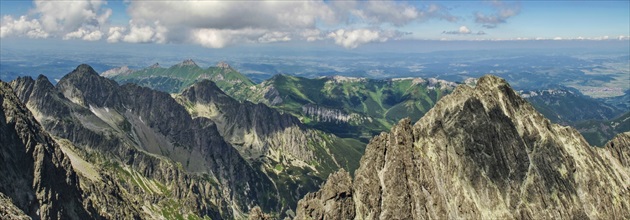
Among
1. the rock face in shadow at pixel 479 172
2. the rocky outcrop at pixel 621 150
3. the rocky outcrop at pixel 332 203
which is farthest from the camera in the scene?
the rocky outcrop at pixel 621 150

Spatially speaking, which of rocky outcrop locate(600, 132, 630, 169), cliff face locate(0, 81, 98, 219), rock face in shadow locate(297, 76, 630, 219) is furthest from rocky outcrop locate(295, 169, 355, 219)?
cliff face locate(0, 81, 98, 219)

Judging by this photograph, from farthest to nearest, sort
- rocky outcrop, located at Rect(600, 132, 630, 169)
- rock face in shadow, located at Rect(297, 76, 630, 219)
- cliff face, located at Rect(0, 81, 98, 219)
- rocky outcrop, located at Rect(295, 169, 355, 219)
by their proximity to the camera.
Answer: cliff face, located at Rect(0, 81, 98, 219)
rocky outcrop, located at Rect(600, 132, 630, 169)
rocky outcrop, located at Rect(295, 169, 355, 219)
rock face in shadow, located at Rect(297, 76, 630, 219)

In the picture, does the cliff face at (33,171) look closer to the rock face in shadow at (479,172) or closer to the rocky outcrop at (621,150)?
the rock face in shadow at (479,172)

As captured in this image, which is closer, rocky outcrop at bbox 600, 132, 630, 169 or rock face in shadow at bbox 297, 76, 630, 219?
rock face in shadow at bbox 297, 76, 630, 219

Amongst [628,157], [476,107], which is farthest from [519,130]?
[628,157]

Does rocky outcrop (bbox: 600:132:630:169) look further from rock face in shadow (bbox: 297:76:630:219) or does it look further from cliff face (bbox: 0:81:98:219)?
cliff face (bbox: 0:81:98:219)

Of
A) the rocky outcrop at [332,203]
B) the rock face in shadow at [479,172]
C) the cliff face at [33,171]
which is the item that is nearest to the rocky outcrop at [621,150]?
the rock face in shadow at [479,172]
